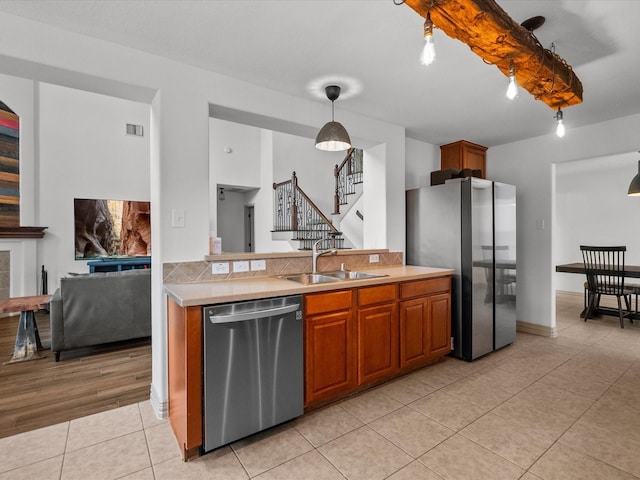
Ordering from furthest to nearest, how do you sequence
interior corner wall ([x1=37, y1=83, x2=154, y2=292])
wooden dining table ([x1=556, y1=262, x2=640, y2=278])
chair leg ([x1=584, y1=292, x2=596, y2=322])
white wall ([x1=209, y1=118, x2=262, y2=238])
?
1. white wall ([x1=209, y1=118, x2=262, y2=238])
2. interior corner wall ([x1=37, y1=83, x2=154, y2=292])
3. chair leg ([x1=584, y1=292, x2=596, y2=322])
4. wooden dining table ([x1=556, y1=262, x2=640, y2=278])

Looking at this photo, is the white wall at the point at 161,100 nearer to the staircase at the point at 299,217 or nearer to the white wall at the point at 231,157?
the staircase at the point at 299,217

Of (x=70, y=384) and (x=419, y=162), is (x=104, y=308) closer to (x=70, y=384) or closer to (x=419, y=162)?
(x=70, y=384)

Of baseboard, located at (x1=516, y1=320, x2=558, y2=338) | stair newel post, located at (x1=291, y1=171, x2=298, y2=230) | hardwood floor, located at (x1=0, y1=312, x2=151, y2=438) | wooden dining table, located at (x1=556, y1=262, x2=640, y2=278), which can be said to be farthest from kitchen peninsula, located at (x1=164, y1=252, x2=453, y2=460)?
stair newel post, located at (x1=291, y1=171, x2=298, y2=230)

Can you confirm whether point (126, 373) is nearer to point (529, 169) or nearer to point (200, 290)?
point (200, 290)

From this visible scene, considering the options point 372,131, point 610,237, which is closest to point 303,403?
point 372,131

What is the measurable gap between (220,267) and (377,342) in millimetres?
1354

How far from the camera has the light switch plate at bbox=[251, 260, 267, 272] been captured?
273 centimetres

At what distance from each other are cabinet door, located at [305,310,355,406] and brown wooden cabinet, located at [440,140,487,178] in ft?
9.67

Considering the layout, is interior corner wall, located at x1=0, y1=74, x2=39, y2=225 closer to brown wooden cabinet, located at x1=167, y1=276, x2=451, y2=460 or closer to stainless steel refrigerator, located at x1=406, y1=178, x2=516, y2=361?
brown wooden cabinet, located at x1=167, y1=276, x2=451, y2=460

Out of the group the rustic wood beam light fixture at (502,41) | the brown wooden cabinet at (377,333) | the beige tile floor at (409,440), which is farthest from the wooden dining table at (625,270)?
the brown wooden cabinet at (377,333)

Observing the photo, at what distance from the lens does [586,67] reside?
2426mm

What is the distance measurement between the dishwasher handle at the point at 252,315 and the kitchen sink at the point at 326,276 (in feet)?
2.08

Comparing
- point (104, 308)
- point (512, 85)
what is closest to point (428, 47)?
point (512, 85)

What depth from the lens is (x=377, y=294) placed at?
102 inches
